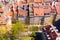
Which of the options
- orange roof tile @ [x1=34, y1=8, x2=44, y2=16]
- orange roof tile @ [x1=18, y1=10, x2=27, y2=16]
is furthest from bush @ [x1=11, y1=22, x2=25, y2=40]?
orange roof tile @ [x1=34, y1=8, x2=44, y2=16]

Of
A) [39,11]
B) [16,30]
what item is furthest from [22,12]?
[16,30]

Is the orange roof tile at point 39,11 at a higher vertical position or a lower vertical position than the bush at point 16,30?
higher

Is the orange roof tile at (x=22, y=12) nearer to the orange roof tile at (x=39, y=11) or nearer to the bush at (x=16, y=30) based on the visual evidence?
the orange roof tile at (x=39, y=11)

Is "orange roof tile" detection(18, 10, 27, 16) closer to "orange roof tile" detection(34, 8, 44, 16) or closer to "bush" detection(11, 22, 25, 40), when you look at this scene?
"orange roof tile" detection(34, 8, 44, 16)

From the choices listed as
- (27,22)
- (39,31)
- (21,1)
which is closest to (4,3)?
(21,1)

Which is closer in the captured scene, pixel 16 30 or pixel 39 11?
pixel 16 30

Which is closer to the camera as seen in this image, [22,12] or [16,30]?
[16,30]

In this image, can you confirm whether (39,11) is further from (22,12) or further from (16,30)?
Result: (16,30)

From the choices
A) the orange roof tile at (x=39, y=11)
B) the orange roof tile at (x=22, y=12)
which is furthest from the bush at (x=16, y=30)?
the orange roof tile at (x=39, y=11)

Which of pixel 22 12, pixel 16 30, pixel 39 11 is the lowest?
pixel 16 30

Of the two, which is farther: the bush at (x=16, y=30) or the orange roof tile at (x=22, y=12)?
the orange roof tile at (x=22, y=12)

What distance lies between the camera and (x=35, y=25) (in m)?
40.7

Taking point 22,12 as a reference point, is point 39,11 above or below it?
above

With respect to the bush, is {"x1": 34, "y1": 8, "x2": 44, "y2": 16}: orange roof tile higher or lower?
higher
